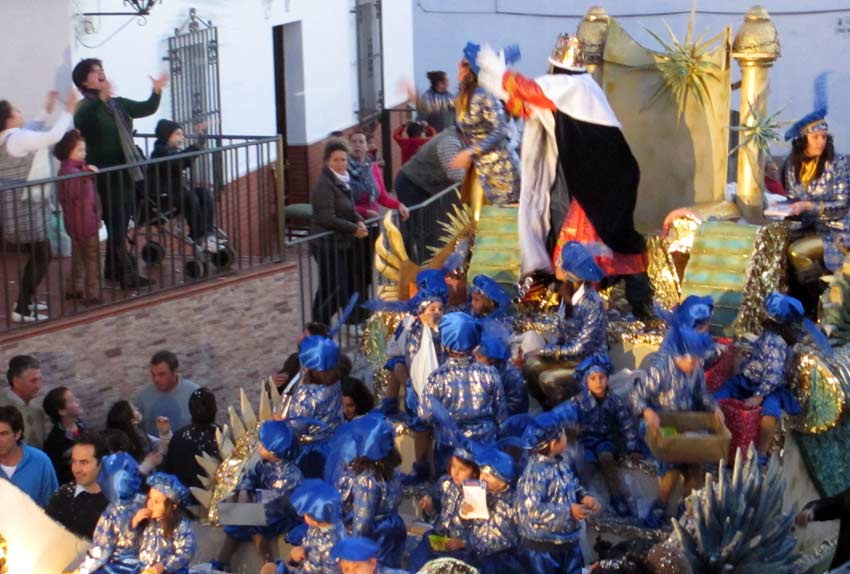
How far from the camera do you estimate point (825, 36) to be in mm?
25125

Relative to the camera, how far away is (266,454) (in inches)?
388

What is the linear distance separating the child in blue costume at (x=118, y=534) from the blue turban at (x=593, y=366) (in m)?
2.78

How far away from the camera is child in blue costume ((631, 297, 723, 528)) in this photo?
9992 millimetres

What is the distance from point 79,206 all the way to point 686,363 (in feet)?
15.0

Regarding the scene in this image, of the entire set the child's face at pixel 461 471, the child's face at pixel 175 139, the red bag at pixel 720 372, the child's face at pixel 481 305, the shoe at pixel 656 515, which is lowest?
the shoe at pixel 656 515

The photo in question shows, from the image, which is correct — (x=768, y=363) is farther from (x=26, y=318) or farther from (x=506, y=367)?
(x=26, y=318)

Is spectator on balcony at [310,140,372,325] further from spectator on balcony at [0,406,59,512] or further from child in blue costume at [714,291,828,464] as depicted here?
child in blue costume at [714,291,828,464]

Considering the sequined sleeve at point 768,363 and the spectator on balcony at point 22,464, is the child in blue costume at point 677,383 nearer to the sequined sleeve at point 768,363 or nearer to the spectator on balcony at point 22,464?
the sequined sleeve at point 768,363

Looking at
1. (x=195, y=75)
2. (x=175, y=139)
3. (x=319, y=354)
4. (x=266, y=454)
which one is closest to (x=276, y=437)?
(x=266, y=454)

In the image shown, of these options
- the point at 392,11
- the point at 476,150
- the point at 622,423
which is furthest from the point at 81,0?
the point at 392,11

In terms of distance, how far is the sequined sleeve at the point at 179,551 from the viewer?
350 inches

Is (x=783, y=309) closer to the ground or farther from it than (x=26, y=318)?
farther from it

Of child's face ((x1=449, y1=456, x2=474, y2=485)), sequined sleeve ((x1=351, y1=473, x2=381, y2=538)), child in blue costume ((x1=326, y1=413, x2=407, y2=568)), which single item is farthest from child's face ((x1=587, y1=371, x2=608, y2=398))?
sequined sleeve ((x1=351, y1=473, x2=381, y2=538))

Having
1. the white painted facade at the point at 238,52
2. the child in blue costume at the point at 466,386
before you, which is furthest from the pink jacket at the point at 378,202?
the child in blue costume at the point at 466,386
